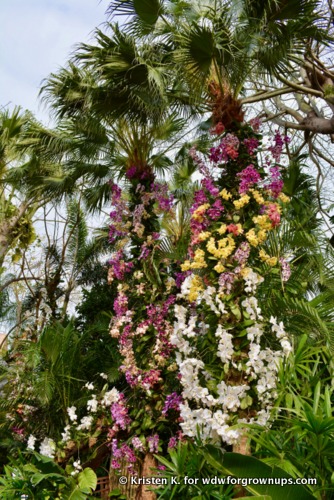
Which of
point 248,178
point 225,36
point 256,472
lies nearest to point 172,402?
point 248,178

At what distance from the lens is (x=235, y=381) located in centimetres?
491

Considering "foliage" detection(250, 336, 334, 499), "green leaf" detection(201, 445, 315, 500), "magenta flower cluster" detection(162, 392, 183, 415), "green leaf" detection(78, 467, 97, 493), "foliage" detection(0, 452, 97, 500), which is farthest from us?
"magenta flower cluster" detection(162, 392, 183, 415)

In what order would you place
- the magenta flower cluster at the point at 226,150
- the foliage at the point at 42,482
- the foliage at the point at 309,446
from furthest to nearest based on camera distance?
the magenta flower cluster at the point at 226,150 < the foliage at the point at 42,482 < the foliage at the point at 309,446

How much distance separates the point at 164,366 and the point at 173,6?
3928 mm

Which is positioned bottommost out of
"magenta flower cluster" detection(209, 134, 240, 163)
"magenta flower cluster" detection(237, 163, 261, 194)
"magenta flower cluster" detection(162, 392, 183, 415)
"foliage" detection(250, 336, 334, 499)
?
"foliage" detection(250, 336, 334, 499)

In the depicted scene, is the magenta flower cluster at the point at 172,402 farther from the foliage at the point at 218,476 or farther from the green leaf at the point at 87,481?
the foliage at the point at 218,476

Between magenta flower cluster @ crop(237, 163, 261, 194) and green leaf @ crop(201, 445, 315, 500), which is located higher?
magenta flower cluster @ crop(237, 163, 261, 194)

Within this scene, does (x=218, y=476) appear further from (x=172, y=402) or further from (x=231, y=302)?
(x=172, y=402)

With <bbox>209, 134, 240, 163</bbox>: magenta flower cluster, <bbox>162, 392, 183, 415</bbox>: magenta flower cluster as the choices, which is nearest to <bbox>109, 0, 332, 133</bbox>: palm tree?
<bbox>209, 134, 240, 163</bbox>: magenta flower cluster

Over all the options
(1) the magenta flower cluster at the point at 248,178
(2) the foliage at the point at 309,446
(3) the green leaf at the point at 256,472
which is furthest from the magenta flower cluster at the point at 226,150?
(3) the green leaf at the point at 256,472

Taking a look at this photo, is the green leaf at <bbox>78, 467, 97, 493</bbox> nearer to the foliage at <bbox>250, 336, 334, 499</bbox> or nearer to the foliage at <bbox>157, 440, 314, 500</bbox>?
the foliage at <bbox>157, 440, 314, 500</bbox>

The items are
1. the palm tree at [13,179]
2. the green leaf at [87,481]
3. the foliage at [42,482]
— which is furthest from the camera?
the palm tree at [13,179]

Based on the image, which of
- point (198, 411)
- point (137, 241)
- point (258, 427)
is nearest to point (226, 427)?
point (198, 411)

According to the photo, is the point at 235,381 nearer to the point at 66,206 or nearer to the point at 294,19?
the point at 294,19
